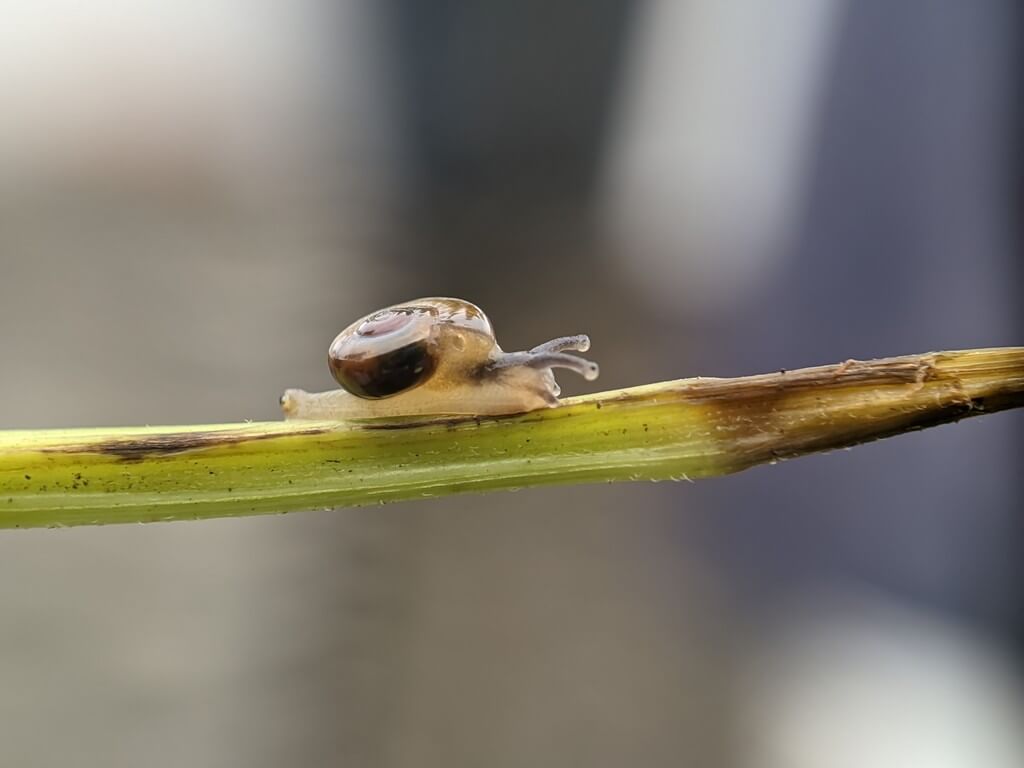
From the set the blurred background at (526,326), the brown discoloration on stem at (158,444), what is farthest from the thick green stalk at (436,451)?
the blurred background at (526,326)

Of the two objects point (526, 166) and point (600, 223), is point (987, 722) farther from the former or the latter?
point (526, 166)

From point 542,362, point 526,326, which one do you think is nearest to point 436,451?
point 542,362

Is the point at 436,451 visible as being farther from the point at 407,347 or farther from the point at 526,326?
the point at 526,326

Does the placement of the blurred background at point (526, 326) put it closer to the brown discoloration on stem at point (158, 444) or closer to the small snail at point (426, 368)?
the small snail at point (426, 368)

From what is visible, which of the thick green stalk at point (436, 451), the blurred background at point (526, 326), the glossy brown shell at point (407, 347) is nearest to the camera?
the thick green stalk at point (436, 451)

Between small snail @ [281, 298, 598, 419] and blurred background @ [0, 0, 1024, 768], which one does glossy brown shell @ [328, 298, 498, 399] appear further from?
blurred background @ [0, 0, 1024, 768]

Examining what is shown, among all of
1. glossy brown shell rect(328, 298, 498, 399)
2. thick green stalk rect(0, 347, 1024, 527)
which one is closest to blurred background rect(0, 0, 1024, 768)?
glossy brown shell rect(328, 298, 498, 399)
